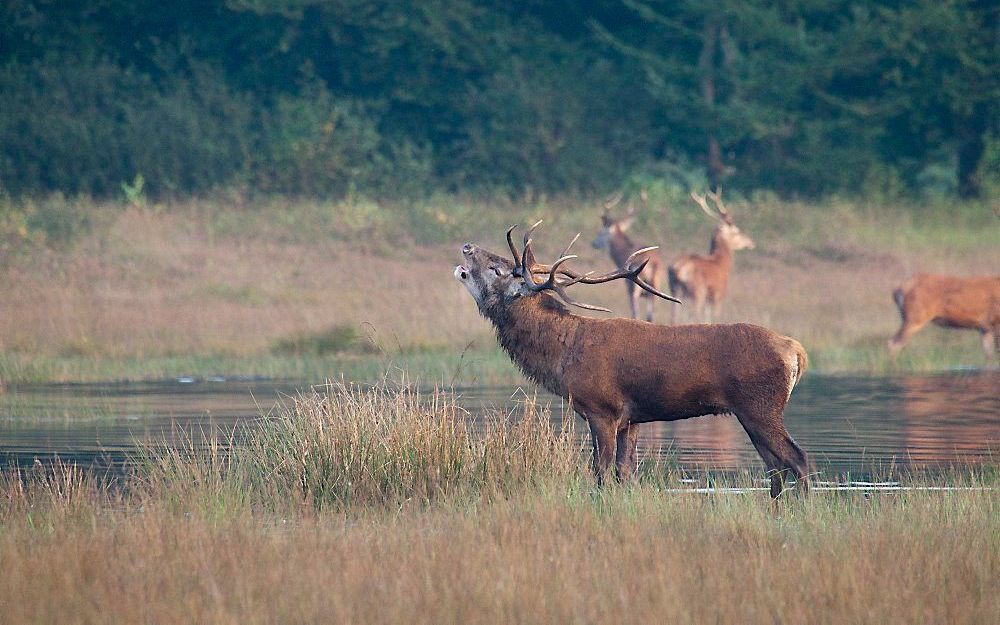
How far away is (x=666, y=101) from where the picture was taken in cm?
4141

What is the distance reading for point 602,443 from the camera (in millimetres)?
10078

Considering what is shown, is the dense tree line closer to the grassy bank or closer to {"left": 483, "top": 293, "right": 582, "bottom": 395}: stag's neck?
{"left": 483, "top": 293, "right": 582, "bottom": 395}: stag's neck

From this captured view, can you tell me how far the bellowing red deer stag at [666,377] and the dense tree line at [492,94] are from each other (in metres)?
26.7

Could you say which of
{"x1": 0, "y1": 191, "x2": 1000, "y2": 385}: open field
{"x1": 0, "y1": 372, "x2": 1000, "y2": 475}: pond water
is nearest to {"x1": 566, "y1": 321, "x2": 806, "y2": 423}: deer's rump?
{"x1": 0, "y1": 372, "x2": 1000, "y2": 475}: pond water

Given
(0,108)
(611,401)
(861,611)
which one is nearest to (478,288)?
(611,401)

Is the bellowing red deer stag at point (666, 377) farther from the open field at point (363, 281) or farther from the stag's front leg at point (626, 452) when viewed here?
the open field at point (363, 281)

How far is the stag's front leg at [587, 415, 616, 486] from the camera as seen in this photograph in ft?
32.8

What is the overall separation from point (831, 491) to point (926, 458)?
115 inches

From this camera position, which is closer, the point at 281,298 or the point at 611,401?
the point at 611,401

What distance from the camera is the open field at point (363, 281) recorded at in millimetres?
20859

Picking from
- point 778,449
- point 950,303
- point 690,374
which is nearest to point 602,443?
point 690,374

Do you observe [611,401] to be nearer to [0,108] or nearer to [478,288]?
[478,288]

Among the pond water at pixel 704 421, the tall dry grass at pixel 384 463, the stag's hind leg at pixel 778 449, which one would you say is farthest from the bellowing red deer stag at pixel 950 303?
the tall dry grass at pixel 384 463

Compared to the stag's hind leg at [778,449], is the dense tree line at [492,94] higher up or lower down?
higher up
